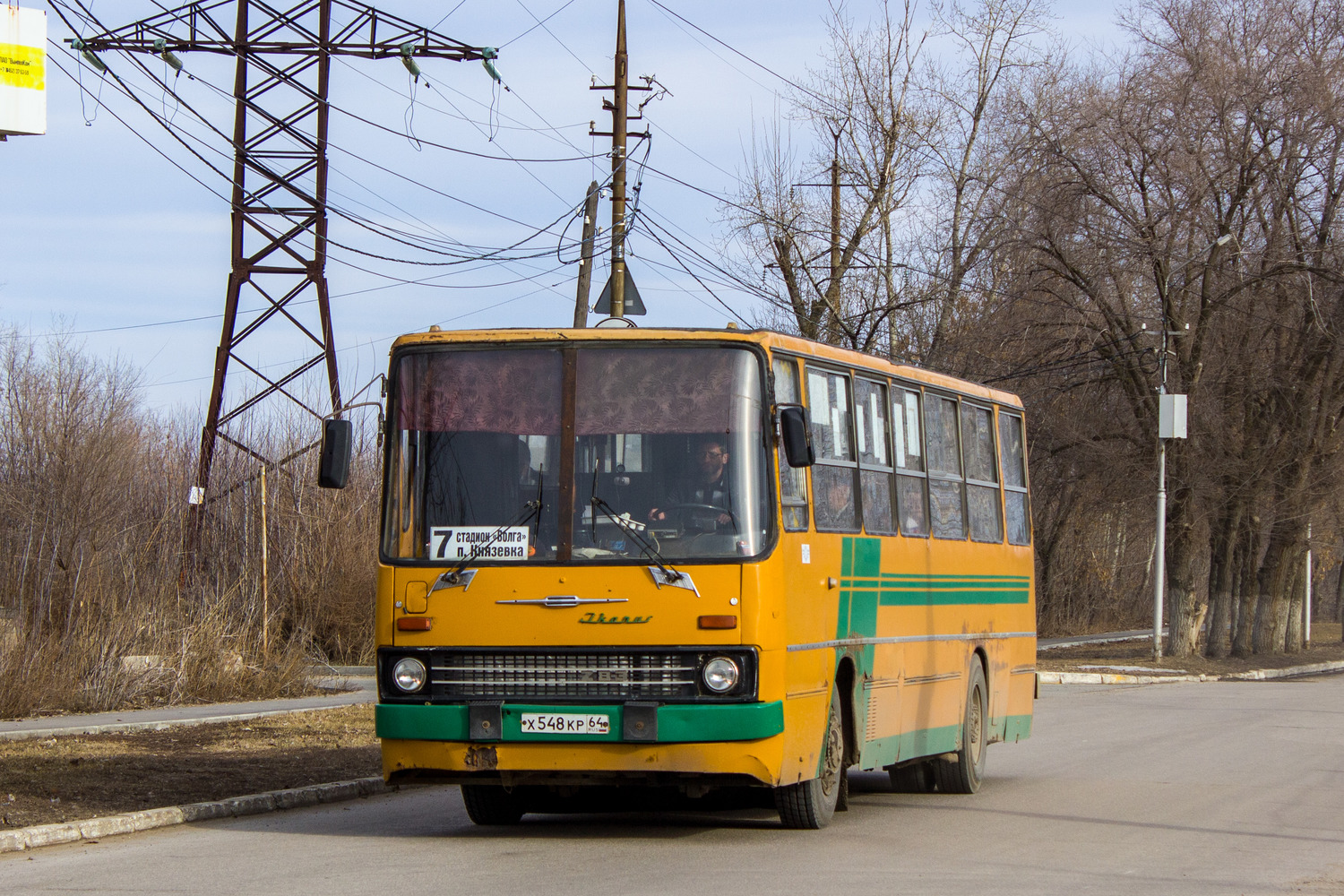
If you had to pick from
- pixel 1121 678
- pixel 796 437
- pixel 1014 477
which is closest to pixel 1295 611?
pixel 1121 678

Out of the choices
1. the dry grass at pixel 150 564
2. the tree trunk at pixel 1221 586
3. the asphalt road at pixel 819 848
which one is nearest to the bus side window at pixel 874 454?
the asphalt road at pixel 819 848

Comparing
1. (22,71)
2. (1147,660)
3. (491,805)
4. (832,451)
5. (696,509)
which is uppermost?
(22,71)

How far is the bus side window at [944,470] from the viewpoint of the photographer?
12.8m

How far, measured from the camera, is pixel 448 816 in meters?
11.9

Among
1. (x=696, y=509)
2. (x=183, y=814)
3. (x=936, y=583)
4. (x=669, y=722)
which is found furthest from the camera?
(x=936, y=583)

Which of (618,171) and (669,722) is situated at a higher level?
(618,171)

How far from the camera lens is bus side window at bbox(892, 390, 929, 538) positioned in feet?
39.7

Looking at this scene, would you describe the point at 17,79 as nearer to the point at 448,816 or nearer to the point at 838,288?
the point at 448,816

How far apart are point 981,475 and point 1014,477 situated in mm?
1205

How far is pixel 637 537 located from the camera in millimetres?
9711

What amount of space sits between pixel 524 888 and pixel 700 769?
58.9 inches

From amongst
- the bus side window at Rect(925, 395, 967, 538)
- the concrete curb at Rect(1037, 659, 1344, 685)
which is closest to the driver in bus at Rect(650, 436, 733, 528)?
the bus side window at Rect(925, 395, 967, 538)

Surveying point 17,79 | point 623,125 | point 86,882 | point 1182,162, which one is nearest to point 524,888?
point 86,882

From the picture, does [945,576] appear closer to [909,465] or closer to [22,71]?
[909,465]
